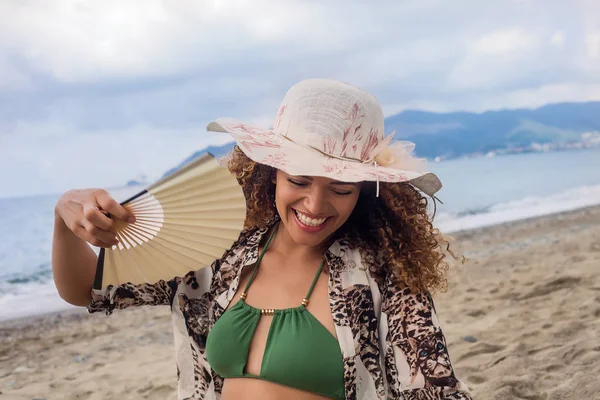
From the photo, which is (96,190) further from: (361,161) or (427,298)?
(427,298)

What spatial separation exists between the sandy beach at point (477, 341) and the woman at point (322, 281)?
5.53ft

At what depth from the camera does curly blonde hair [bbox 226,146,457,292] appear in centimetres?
171

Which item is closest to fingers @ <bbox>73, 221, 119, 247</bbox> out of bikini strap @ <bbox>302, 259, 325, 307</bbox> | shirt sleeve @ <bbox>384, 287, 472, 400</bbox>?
bikini strap @ <bbox>302, 259, 325, 307</bbox>

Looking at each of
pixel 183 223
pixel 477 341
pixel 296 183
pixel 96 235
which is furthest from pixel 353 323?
pixel 477 341

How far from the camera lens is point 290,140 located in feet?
5.73

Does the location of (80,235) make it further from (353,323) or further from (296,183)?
(353,323)

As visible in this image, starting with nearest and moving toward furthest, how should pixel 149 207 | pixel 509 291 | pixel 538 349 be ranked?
pixel 149 207 < pixel 538 349 < pixel 509 291

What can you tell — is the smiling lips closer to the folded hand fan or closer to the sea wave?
the folded hand fan

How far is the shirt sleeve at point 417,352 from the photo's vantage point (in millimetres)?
1547

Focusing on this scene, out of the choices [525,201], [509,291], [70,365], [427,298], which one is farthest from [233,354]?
[525,201]

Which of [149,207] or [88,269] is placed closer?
[149,207]

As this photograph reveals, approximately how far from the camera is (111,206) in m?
1.37

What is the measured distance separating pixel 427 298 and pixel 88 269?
968mm

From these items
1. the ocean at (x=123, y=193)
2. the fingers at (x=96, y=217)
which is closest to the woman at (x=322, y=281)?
the fingers at (x=96, y=217)
